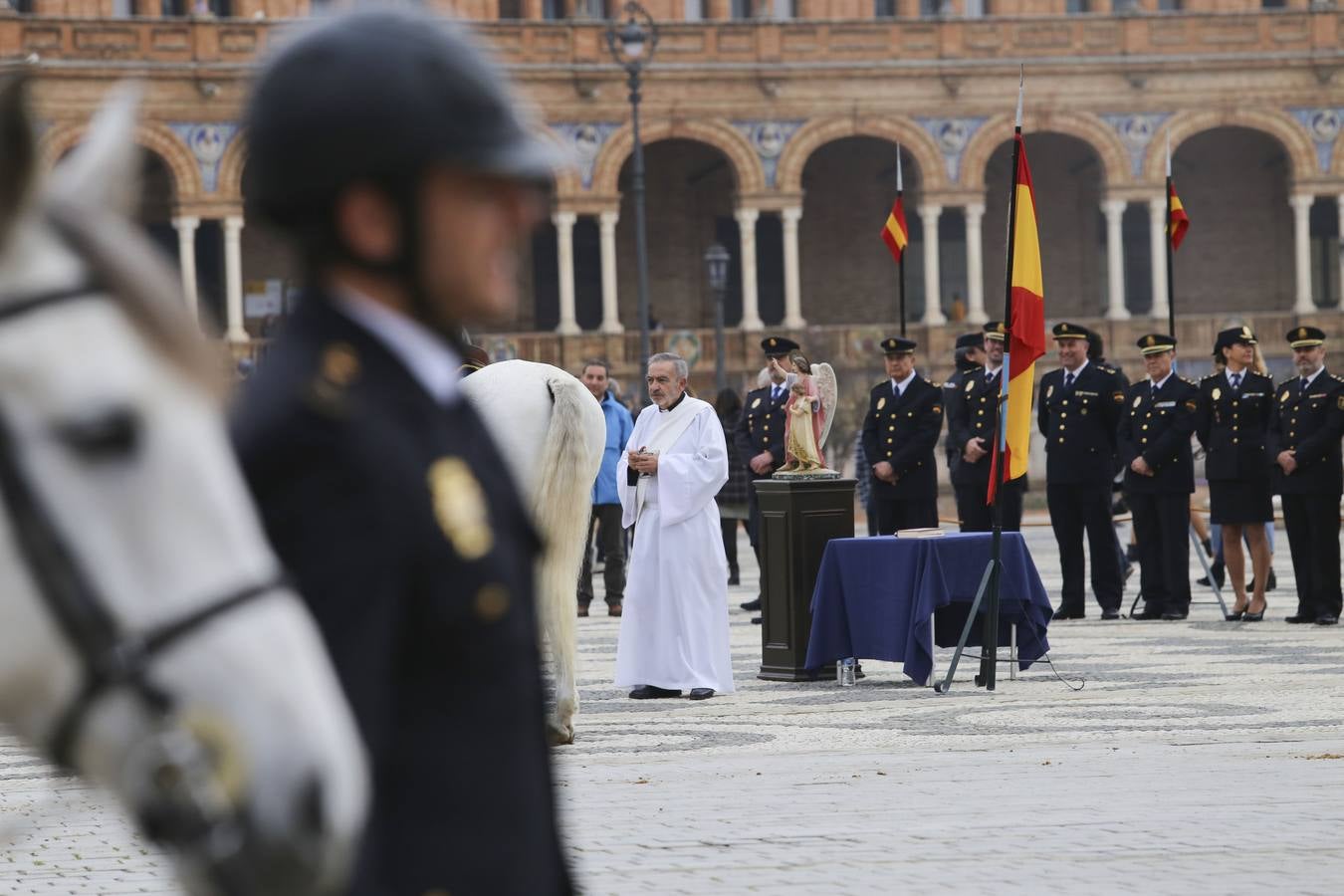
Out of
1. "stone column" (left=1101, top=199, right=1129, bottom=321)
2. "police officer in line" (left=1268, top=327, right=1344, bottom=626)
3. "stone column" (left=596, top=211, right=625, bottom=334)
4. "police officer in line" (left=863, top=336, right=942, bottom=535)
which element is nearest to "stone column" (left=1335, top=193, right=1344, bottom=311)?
"stone column" (left=1101, top=199, right=1129, bottom=321)

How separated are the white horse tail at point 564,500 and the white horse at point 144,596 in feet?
25.0

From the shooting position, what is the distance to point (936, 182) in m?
46.6

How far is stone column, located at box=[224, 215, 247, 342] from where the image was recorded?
44188mm

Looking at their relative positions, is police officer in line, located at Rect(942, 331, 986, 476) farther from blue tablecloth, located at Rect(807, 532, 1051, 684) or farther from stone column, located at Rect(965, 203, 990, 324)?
stone column, located at Rect(965, 203, 990, 324)

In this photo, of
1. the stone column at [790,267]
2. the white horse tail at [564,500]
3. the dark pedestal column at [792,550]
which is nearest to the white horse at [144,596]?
the white horse tail at [564,500]

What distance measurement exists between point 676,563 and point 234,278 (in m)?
33.5

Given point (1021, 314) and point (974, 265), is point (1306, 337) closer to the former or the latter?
point (1021, 314)

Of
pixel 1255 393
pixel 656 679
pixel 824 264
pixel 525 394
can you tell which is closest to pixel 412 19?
pixel 525 394

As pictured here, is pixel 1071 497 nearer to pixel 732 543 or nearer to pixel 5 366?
pixel 732 543

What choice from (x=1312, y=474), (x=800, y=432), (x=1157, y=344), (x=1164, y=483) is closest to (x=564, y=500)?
(x=800, y=432)

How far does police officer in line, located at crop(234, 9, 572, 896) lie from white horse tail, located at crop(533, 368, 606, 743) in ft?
23.7

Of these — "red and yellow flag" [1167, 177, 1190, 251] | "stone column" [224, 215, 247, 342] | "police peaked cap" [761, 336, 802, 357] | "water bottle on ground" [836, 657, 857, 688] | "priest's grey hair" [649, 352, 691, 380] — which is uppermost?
"stone column" [224, 215, 247, 342]

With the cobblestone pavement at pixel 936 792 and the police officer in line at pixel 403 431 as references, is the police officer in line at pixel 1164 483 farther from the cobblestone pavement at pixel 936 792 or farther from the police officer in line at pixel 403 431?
the police officer in line at pixel 403 431

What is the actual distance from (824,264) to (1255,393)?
33.9 m
